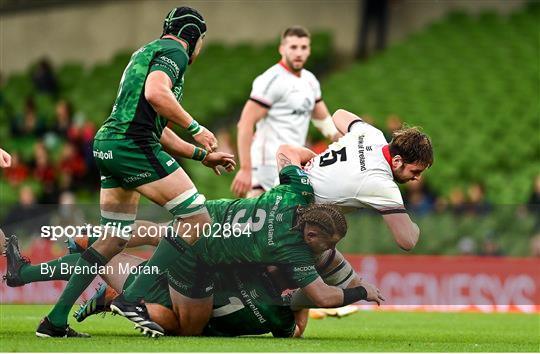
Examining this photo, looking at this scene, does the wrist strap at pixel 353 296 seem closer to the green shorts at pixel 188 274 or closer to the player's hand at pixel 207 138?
the green shorts at pixel 188 274

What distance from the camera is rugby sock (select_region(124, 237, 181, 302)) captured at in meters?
8.38

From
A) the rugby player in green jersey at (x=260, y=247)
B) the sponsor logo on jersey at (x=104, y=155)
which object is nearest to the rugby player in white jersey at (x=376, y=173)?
the rugby player in green jersey at (x=260, y=247)

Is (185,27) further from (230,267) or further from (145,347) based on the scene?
Result: (145,347)

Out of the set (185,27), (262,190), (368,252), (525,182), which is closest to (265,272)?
(185,27)

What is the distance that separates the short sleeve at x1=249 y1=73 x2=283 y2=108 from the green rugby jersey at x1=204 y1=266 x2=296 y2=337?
2754mm

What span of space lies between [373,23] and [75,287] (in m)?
18.6

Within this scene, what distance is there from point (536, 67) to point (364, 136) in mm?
14599

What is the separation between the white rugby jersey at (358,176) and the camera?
840 cm

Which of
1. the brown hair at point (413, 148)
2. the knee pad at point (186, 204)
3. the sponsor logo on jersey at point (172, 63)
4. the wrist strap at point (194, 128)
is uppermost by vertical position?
the sponsor logo on jersey at point (172, 63)

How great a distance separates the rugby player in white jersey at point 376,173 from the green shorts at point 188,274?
94cm

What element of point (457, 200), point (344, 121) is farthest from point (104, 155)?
point (457, 200)

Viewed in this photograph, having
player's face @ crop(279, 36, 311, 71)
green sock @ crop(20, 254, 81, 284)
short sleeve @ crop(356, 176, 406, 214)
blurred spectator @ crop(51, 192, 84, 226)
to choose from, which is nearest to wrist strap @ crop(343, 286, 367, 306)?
short sleeve @ crop(356, 176, 406, 214)

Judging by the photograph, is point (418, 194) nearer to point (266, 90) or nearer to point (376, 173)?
point (266, 90)

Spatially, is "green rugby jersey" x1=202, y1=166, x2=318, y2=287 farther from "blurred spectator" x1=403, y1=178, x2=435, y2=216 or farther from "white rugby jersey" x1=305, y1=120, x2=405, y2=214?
"blurred spectator" x1=403, y1=178, x2=435, y2=216
